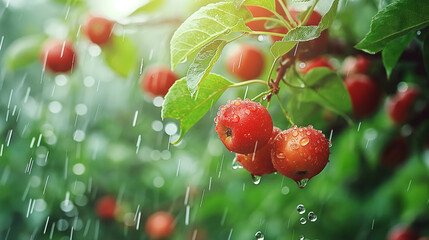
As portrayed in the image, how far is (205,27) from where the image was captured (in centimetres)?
60

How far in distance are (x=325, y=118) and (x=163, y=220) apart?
5.80ft

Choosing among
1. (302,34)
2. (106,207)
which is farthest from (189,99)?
(106,207)

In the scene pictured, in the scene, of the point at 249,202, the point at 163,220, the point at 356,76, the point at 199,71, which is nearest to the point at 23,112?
the point at 163,220

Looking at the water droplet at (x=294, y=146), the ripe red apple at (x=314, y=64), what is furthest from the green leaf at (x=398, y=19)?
the ripe red apple at (x=314, y=64)

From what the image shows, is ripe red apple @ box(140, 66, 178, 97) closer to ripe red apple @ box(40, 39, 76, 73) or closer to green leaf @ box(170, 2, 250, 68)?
ripe red apple @ box(40, 39, 76, 73)

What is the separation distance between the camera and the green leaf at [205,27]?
590 mm

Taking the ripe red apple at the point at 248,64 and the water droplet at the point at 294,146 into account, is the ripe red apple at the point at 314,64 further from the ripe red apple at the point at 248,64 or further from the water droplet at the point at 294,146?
the water droplet at the point at 294,146

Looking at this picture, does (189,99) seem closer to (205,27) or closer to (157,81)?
(205,27)

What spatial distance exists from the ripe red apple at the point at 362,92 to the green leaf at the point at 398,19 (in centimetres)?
77

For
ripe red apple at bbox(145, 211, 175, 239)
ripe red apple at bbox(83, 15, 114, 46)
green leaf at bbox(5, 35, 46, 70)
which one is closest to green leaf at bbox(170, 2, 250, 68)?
ripe red apple at bbox(83, 15, 114, 46)

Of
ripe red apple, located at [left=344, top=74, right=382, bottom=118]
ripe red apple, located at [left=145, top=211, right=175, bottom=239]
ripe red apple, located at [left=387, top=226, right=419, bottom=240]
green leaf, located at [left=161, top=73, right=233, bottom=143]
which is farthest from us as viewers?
ripe red apple, located at [left=145, top=211, right=175, bottom=239]

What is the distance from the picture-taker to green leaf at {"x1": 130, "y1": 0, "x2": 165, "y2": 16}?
3.75ft

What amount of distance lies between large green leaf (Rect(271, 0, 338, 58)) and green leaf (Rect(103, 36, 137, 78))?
1050mm

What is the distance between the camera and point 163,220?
2889 millimetres
